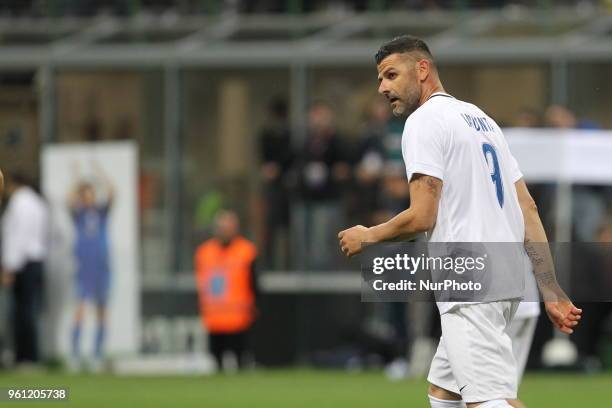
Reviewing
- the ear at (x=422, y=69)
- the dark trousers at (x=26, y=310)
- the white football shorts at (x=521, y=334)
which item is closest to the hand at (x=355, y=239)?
the ear at (x=422, y=69)

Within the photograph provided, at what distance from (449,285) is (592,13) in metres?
13.7

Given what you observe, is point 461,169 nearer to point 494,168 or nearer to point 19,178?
point 494,168

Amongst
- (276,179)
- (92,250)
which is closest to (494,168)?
(92,250)

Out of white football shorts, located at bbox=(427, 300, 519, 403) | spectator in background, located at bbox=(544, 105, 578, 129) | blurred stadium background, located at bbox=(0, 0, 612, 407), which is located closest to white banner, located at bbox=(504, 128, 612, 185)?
spectator in background, located at bbox=(544, 105, 578, 129)

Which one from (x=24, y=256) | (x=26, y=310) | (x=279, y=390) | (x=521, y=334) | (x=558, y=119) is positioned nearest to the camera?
(x=521, y=334)

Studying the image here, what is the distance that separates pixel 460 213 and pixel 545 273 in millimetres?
597

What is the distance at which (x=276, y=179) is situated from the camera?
20.1m

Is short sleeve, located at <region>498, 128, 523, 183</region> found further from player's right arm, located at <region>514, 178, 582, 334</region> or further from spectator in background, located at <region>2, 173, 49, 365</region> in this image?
spectator in background, located at <region>2, 173, 49, 365</region>

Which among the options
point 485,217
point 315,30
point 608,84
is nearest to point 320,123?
point 315,30

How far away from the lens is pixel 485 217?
23.4 feet

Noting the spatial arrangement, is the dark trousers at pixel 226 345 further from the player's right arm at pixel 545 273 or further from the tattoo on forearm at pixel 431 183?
the tattoo on forearm at pixel 431 183

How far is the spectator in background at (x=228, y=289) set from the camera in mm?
18422

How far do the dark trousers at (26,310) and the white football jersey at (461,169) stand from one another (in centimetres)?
1323

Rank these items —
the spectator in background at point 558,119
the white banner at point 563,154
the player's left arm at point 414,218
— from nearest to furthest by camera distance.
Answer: the player's left arm at point 414,218
the white banner at point 563,154
the spectator in background at point 558,119
